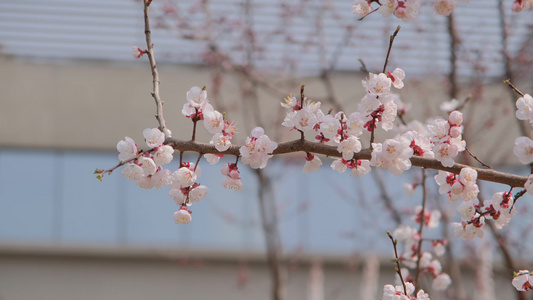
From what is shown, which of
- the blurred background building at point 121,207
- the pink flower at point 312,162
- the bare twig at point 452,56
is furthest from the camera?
the blurred background building at point 121,207

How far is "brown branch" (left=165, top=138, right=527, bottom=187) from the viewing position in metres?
1.26

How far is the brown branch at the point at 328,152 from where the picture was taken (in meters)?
1.26

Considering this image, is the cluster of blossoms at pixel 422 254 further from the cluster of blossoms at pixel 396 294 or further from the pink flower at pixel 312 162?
the pink flower at pixel 312 162

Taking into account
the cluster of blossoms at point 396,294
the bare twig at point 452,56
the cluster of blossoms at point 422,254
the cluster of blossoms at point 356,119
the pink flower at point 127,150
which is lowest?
the cluster of blossoms at point 396,294

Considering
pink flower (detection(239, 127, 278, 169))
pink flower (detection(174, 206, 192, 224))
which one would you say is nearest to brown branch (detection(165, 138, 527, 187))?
pink flower (detection(239, 127, 278, 169))

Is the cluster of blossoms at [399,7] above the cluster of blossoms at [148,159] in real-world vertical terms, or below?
above

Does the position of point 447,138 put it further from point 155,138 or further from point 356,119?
point 155,138

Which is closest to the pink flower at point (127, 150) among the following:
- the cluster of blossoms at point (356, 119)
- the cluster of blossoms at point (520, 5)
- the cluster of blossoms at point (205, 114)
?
the cluster of blossoms at point (205, 114)

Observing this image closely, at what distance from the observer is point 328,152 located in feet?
4.16

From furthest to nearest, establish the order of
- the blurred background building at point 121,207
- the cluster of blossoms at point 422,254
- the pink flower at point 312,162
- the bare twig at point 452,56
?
the blurred background building at point 121,207
the bare twig at point 452,56
the cluster of blossoms at point 422,254
the pink flower at point 312,162

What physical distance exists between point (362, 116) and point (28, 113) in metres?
6.56

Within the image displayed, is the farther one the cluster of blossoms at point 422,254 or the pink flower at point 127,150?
the cluster of blossoms at point 422,254

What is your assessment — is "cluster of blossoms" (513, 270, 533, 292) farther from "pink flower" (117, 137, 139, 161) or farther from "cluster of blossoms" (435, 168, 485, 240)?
"pink flower" (117, 137, 139, 161)

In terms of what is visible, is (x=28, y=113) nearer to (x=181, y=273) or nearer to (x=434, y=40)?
(x=181, y=273)
